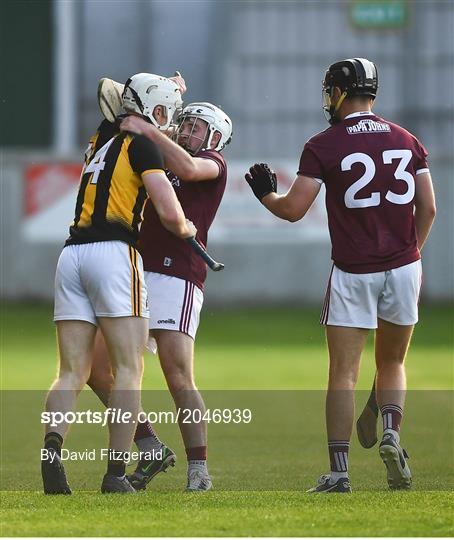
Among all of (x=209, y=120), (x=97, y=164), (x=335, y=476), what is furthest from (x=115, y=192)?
(x=335, y=476)

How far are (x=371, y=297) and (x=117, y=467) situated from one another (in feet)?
4.98

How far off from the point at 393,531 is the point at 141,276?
184 centimetres

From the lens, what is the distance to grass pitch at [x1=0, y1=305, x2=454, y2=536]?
5750 millimetres

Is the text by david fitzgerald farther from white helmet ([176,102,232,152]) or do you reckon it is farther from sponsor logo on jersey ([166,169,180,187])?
white helmet ([176,102,232,152])

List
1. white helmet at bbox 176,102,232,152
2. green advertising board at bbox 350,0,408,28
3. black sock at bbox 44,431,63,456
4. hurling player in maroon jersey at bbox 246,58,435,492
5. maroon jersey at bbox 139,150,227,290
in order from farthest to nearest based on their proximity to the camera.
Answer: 1. green advertising board at bbox 350,0,408,28
2. white helmet at bbox 176,102,232,152
3. maroon jersey at bbox 139,150,227,290
4. hurling player in maroon jersey at bbox 246,58,435,492
5. black sock at bbox 44,431,63,456

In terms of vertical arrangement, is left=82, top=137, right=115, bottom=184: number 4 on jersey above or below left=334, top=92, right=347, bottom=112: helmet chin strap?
below

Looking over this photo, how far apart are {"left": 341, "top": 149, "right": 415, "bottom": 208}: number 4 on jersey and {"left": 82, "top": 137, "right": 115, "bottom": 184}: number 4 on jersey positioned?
1.18 metres

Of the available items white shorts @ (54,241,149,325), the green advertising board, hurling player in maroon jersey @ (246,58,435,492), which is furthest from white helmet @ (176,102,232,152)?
the green advertising board

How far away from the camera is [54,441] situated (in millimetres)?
6461

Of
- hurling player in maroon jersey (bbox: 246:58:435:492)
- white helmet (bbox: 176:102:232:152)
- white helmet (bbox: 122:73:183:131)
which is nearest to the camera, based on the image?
white helmet (bbox: 122:73:183:131)

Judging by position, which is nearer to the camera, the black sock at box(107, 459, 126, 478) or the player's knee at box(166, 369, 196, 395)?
the black sock at box(107, 459, 126, 478)

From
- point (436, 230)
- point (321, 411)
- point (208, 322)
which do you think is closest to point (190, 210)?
point (321, 411)

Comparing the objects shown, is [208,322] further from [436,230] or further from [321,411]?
[321,411]

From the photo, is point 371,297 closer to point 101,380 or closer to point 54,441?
point 101,380
